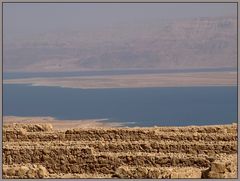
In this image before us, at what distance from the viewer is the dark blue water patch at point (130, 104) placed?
2359 inches

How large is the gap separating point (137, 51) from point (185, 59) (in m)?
7.86

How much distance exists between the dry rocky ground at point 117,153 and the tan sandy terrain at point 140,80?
53157mm

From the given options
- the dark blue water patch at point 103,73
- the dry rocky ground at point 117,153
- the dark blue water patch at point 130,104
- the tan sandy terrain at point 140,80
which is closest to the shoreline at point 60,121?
the dark blue water patch at point 130,104

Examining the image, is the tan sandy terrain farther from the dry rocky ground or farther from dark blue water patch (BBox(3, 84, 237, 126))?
the dry rocky ground

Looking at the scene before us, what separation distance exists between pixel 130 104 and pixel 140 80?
1362 cm

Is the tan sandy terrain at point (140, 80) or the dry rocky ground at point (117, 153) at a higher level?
the tan sandy terrain at point (140, 80)

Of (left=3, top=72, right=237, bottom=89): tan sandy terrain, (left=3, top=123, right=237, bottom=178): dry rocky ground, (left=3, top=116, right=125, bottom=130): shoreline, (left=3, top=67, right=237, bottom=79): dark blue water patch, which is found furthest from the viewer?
(left=3, top=67, right=237, bottom=79): dark blue water patch

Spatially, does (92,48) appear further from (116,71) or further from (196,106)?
(196,106)

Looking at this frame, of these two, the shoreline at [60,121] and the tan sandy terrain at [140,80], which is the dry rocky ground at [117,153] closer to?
the shoreline at [60,121]

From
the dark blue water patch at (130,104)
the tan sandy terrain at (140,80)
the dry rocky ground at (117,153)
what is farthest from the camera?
the tan sandy terrain at (140,80)

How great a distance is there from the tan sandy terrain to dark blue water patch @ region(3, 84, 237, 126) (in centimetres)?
174

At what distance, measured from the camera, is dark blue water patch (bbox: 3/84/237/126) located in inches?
2359

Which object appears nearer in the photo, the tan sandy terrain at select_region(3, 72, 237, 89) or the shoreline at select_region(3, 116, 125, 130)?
the shoreline at select_region(3, 116, 125, 130)

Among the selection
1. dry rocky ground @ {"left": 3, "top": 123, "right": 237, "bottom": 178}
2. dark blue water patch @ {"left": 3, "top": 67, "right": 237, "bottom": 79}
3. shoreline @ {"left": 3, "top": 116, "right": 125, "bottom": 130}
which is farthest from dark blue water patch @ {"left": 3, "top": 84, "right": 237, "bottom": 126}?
dry rocky ground @ {"left": 3, "top": 123, "right": 237, "bottom": 178}
